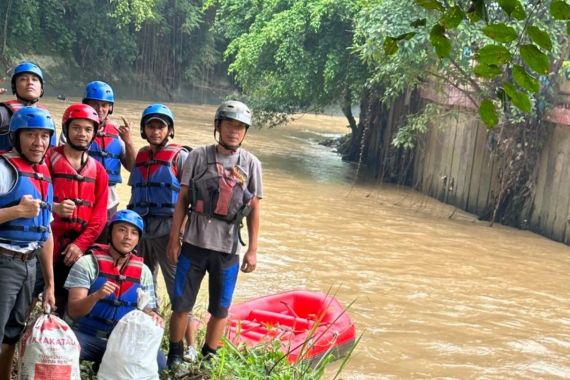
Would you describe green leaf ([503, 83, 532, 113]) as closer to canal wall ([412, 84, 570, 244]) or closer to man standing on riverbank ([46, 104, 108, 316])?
man standing on riverbank ([46, 104, 108, 316])

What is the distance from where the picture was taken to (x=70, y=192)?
5074 mm

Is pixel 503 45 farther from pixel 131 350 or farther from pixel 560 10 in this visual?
pixel 131 350

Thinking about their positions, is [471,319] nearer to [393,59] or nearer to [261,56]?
[393,59]

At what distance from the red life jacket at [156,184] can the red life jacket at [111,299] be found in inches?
36.5

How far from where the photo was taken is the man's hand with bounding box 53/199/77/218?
500 centimetres

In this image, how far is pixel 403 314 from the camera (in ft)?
32.4

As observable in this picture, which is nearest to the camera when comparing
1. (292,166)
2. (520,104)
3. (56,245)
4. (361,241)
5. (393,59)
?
(520,104)

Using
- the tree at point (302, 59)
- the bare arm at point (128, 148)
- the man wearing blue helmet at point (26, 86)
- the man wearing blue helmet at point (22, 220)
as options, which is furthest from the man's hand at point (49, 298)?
the tree at point (302, 59)

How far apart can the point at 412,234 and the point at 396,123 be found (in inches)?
242

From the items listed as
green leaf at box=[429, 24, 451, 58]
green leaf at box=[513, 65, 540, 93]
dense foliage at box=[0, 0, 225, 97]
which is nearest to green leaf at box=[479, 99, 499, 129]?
green leaf at box=[513, 65, 540, 93]

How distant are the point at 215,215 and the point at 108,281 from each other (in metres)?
0.80

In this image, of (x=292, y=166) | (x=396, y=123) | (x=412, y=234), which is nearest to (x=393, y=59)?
(x=412, y=234)

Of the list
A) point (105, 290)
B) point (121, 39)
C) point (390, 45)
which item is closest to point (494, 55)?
point (390, 45)

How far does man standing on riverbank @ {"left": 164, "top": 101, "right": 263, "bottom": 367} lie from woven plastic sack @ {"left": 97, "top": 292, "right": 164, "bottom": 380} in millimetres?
715
